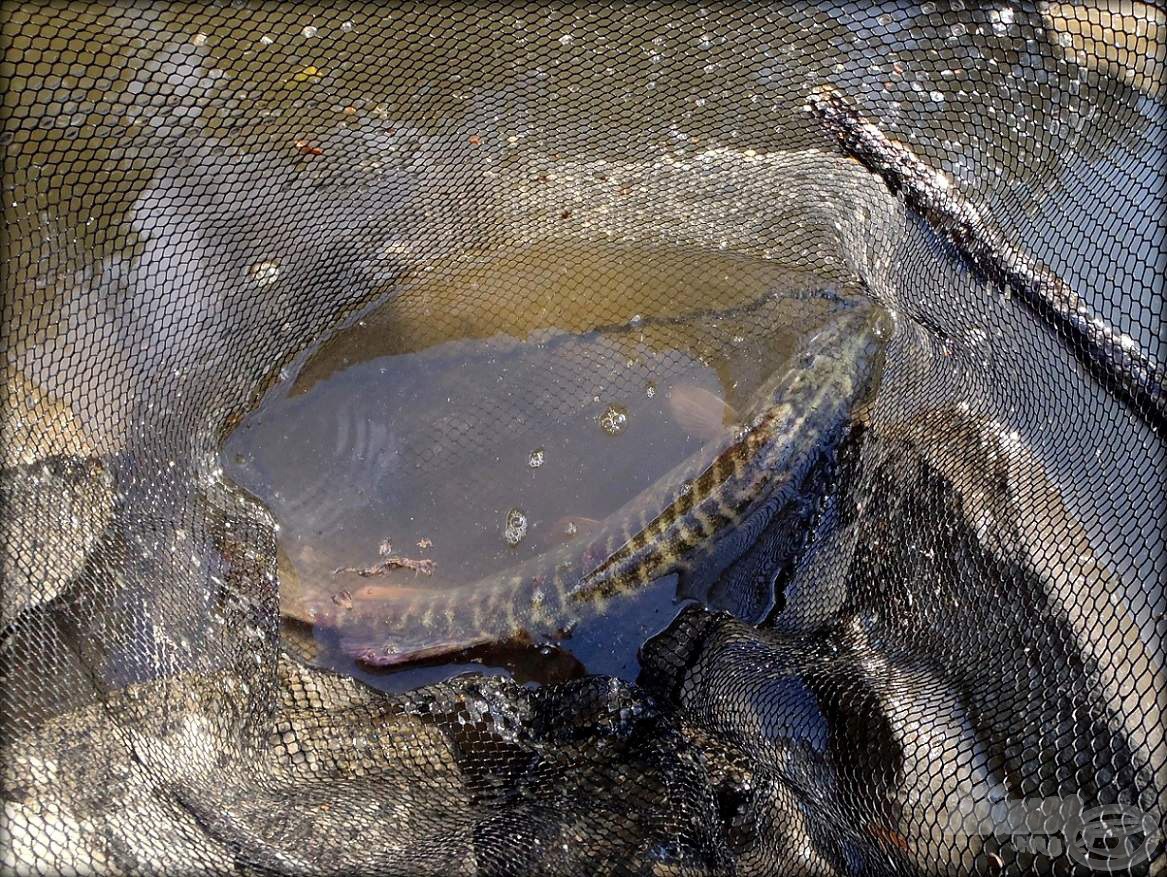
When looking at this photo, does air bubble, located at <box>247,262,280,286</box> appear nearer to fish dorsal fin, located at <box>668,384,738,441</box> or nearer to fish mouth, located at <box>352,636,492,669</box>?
fish mouth, located at <box>352,636,492,669</box>

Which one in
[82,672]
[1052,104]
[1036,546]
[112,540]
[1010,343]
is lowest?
[82,672]

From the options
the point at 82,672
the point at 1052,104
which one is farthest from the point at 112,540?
the point at 1052,104

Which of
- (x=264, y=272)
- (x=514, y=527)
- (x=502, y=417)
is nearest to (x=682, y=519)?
(x=514, y=527)

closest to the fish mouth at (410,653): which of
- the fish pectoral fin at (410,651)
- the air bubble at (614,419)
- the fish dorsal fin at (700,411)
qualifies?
the fish pectoral fin at (410,651)

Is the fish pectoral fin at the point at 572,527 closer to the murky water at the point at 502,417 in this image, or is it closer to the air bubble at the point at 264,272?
the murky water at the point at 502,417

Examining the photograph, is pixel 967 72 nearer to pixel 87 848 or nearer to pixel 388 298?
pixel 388 298

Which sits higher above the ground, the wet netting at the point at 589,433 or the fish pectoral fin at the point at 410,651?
the wet netting at the point at 589,433

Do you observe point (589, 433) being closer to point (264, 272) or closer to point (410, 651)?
point (410, 651)
